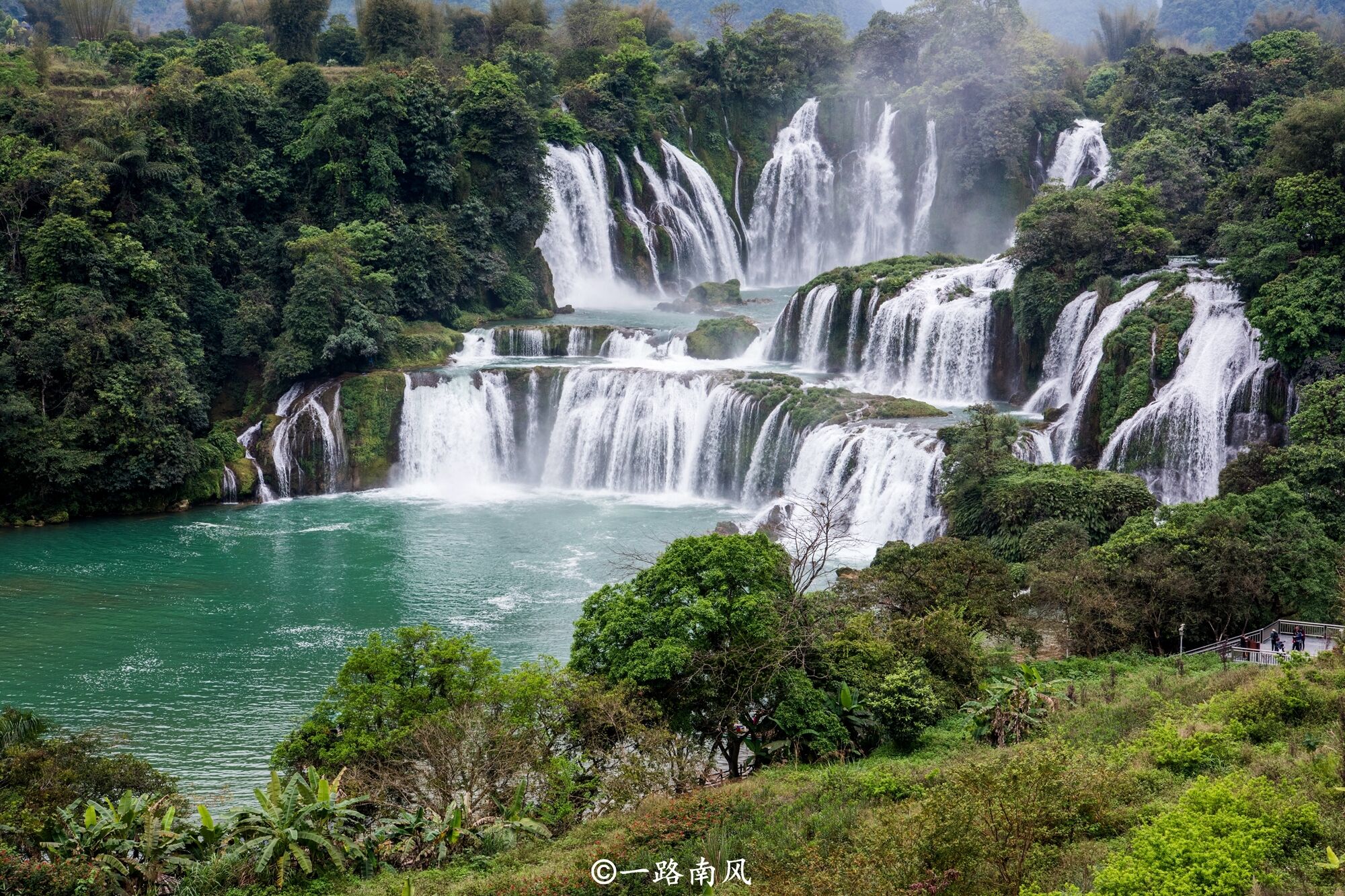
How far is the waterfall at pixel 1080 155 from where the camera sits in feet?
144

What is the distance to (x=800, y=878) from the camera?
862 centimetres

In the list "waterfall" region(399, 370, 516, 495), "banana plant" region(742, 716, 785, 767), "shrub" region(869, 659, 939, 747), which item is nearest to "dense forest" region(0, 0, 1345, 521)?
"waterfall" region(399, 370, 516, 495)

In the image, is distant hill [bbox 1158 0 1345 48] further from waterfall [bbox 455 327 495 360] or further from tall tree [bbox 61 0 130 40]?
tall tree [bbox 61 0 130 40]

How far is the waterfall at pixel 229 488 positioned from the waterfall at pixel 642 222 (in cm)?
2079

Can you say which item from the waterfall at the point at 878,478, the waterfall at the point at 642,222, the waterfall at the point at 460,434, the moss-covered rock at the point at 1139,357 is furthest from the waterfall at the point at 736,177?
the moss-covered rock at the point at 1139,357

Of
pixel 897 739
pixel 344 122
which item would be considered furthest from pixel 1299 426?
pixel 344 122

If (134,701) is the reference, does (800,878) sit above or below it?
above

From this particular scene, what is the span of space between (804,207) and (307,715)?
3831 cm

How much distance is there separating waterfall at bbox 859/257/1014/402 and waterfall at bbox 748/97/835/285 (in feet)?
57.9

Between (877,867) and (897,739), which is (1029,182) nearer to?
(897,739)

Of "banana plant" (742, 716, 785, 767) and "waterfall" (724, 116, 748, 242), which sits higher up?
Result: "waterfall" (724, 116, 748, 242)

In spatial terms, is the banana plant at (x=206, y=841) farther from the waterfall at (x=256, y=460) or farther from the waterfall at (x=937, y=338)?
the waterfall at (x=937, y=338)

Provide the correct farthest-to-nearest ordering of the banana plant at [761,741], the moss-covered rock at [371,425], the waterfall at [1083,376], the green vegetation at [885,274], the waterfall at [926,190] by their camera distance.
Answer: the waterfall at [926,190] → the green vegetation at [885,274] → the moss-covered rock at [371,425] → the waterfall at [1083,376] → the banana plant at [761,741]

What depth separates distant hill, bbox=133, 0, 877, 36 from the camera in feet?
296
